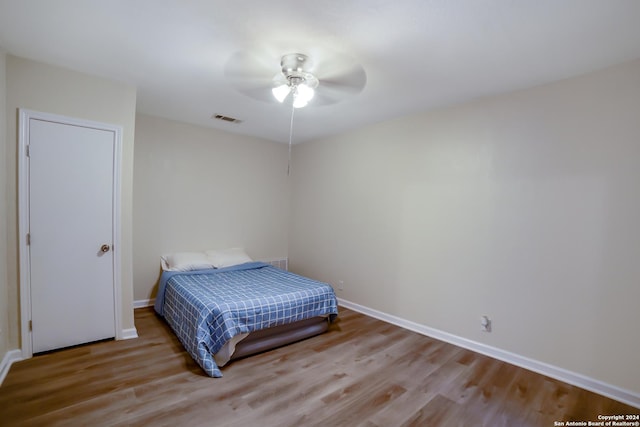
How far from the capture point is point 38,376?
219 centimetres

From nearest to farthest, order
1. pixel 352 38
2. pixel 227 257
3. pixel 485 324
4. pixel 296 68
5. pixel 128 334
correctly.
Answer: pixel 352 38 → pixel 296 68 → pixel 485 324 → pixel 128 334 → pixel 227 257

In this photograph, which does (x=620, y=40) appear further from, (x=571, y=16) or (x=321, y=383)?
(x=321, y=383)

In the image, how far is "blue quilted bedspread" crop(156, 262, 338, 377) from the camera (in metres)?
2.43

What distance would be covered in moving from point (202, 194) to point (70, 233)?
177 cm

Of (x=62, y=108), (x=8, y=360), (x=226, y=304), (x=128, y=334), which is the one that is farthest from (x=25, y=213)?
(x=226, y=304)

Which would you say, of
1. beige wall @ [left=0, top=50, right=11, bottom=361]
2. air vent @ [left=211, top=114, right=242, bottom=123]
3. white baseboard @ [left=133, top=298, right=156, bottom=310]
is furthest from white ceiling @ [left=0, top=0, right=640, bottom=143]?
white baseboard @ [left=133, top=298, right=156, bottom=310]

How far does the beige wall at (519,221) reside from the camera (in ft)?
7.00

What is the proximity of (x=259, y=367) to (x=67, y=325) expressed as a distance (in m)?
1.79

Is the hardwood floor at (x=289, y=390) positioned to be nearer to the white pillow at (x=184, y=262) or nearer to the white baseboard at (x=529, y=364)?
the white baseboard at (x=529, y=364)

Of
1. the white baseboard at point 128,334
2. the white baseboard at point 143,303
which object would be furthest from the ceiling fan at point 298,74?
the white baseboard at point 143,303

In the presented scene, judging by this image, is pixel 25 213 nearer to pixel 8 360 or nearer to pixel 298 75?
pixel 8 360

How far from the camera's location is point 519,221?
258cm

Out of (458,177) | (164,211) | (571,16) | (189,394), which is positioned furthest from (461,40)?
(164,211)

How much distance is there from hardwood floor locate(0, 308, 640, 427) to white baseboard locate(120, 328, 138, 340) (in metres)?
0.08
